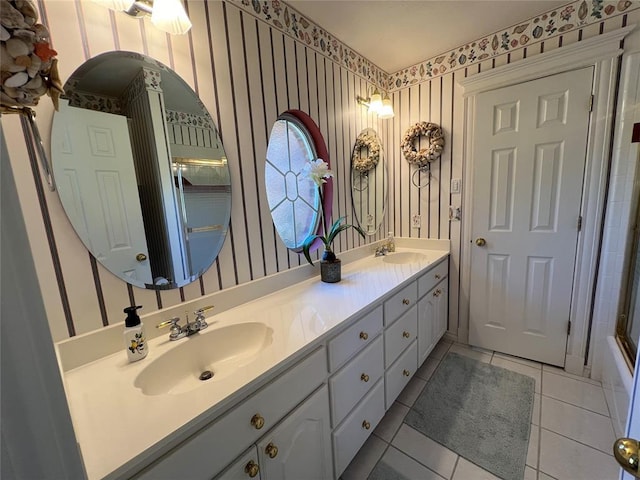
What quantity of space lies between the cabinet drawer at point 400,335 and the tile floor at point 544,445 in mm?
409

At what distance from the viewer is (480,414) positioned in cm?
157

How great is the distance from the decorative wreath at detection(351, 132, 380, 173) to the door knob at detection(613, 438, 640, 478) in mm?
1878

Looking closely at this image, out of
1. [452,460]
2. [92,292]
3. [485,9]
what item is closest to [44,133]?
[92,292]

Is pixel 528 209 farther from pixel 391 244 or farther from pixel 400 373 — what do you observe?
pixel 400 373

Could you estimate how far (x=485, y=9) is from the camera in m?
1.59

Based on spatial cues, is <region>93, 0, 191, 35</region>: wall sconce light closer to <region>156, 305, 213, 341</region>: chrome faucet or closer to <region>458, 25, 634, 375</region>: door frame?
<region>156, 305, 213, 341</region>: chrome faucet

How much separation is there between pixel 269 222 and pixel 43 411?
120 centimetres

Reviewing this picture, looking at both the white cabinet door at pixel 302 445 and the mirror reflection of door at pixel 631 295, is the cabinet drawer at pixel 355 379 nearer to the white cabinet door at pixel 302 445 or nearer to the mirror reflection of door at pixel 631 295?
the white cabinet door at pixel 302 445

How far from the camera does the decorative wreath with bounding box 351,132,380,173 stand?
2092mm

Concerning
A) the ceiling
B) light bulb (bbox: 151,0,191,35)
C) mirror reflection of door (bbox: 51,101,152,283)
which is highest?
the ceiling

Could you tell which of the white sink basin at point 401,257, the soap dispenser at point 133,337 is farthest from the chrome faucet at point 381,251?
the soap dispenser at point 133,337

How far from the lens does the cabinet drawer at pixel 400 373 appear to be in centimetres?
148

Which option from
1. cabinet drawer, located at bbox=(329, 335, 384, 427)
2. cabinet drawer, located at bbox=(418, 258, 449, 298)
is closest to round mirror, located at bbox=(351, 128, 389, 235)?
cabinet drawer, located at bbox=(418, 258, 449, 298)

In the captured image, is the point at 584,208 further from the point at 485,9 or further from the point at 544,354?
the point at 485,9
